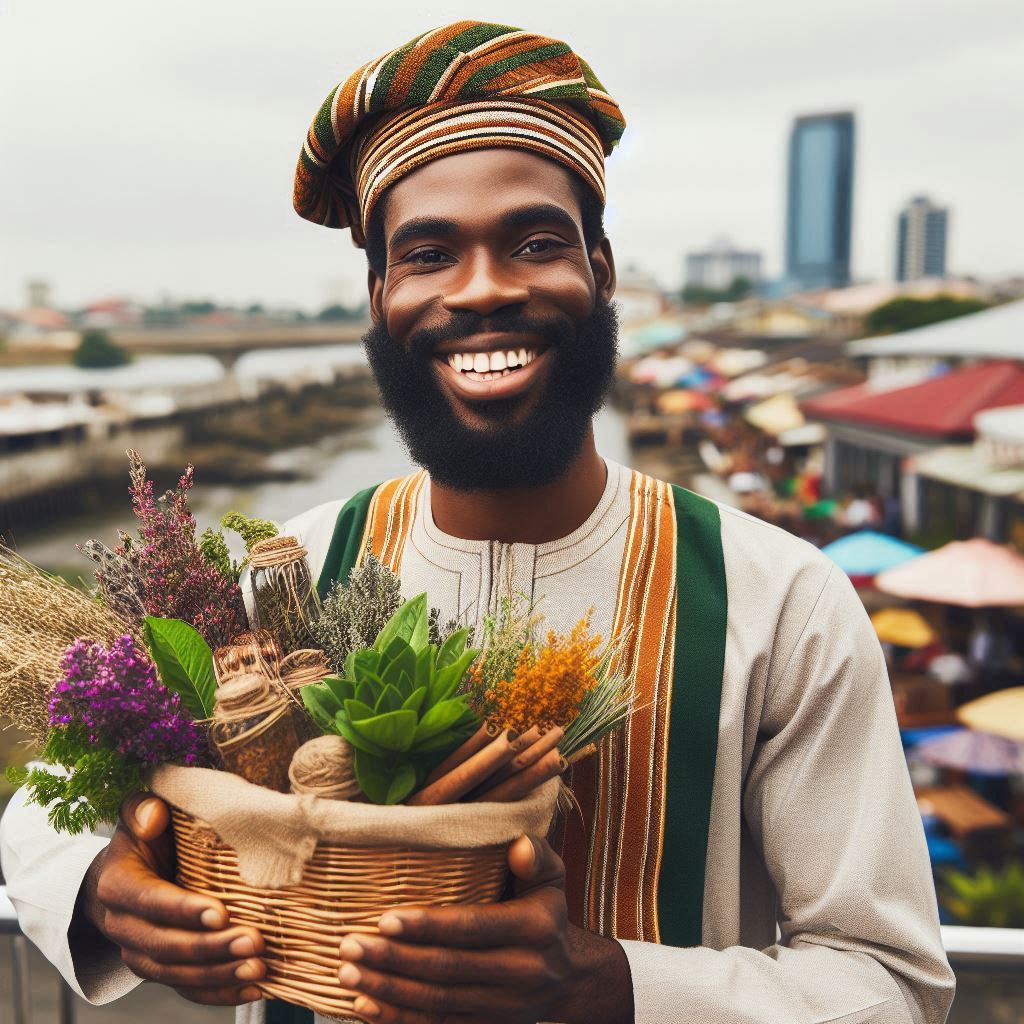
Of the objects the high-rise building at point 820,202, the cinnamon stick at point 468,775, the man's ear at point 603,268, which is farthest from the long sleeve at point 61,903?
the high-rise building at point 820,202

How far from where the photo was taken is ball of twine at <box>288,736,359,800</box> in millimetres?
1004

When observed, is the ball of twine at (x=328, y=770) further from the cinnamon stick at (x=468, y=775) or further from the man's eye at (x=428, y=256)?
the man's eye at (x=428, y=256)

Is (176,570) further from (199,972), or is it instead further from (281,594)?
(199,972)

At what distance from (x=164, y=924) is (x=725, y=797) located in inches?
29.2

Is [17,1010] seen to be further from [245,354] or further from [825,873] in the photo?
[245,354]

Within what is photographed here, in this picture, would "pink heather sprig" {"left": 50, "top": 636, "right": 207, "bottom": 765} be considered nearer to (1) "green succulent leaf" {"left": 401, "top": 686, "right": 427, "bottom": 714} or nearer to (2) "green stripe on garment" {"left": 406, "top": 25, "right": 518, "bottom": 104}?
(1) "green succulent leaf" {"left": 401, "top": 686, "right": 427, "bottom": 714}

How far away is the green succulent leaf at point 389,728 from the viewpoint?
3.13ft

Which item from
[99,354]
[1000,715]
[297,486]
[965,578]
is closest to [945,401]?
[965,578]

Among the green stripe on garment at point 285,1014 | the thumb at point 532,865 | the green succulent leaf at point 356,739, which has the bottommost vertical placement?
the green stripe on garment at point 285,1014

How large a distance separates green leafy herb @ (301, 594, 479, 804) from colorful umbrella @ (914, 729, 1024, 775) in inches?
314

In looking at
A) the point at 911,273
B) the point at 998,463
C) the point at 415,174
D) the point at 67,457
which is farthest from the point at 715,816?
the point at 911,273

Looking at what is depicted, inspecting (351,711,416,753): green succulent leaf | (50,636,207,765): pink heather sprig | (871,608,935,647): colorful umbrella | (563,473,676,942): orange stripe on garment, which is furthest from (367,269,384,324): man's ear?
(871,608,935,647): colorful umbrella

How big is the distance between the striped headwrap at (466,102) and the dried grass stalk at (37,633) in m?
0.75

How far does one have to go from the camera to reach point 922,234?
3688 cm
